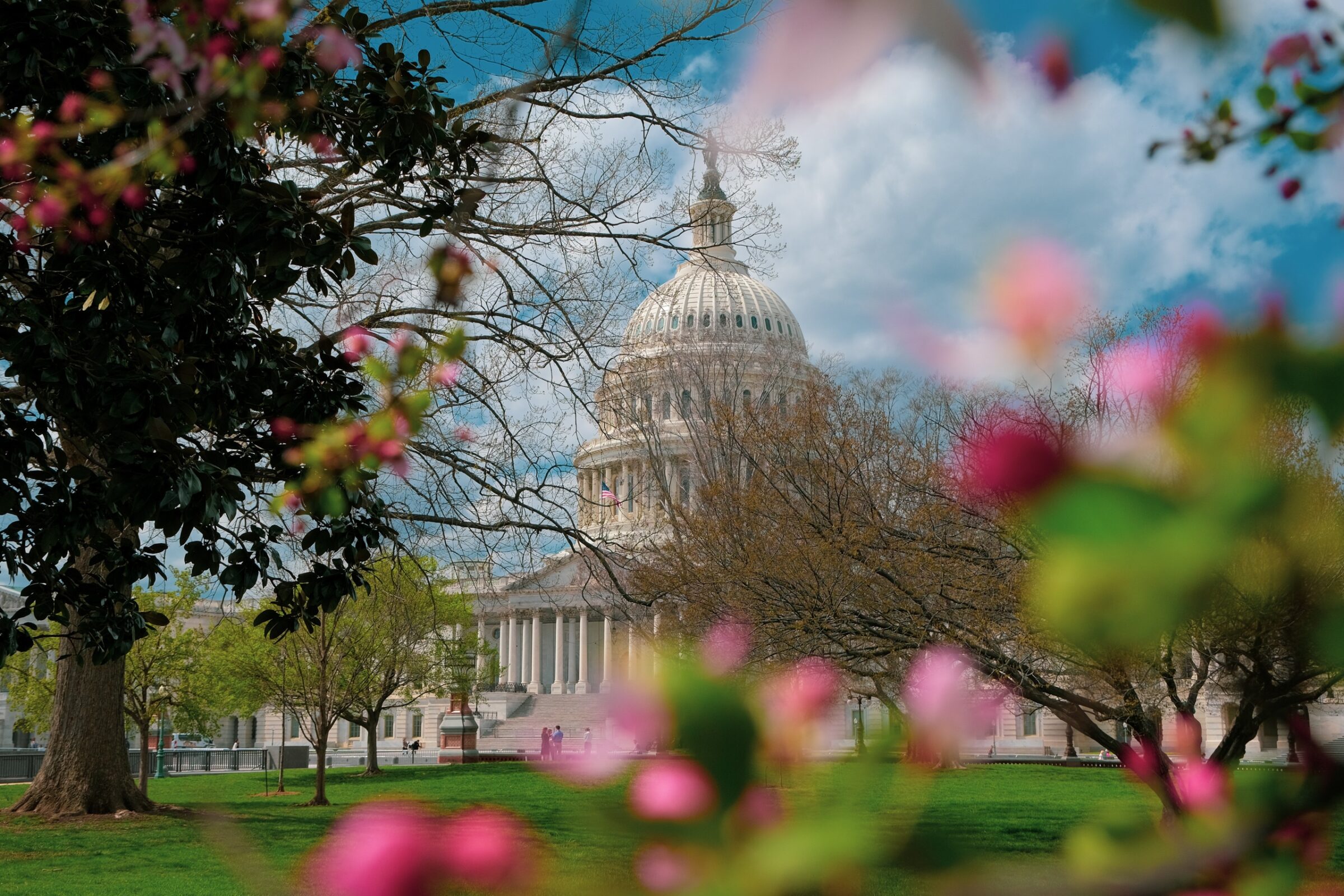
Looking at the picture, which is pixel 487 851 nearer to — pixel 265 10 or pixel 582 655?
pixel 265 10

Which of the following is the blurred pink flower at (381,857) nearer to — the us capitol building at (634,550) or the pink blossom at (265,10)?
the us capitol building at (634,550)

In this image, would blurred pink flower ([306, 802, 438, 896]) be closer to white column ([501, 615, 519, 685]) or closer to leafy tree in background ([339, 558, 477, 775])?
leafy tree in background ([339, 558, 477, 775])

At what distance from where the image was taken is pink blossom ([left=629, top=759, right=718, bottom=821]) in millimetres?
418

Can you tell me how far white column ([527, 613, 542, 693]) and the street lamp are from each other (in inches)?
1459

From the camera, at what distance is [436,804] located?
0.71 m

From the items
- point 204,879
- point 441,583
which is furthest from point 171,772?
point 204,879

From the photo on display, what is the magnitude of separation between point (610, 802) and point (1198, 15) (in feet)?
1.16

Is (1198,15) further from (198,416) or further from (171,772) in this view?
(171,772)

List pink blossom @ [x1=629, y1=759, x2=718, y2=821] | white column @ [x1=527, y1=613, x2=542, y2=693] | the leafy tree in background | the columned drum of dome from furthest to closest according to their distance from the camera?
white column @ [x1=527, y1=613, x2=542, y2=693] < the leafy tree in background < the columned drum of dome < pink blossom @ [x1=629, y1=759, x2=718, y2=821]

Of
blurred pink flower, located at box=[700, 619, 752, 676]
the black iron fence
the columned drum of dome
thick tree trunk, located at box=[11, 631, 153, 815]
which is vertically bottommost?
the black iron fence

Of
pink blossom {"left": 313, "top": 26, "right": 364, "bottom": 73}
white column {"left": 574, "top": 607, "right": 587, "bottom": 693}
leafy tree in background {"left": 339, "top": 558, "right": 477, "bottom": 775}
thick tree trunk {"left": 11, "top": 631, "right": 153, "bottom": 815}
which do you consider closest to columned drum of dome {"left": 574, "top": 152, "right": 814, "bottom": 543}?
pink blossom {"left": 313, "top": 26, "right": 364, "bottom": 73}

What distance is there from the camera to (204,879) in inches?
475

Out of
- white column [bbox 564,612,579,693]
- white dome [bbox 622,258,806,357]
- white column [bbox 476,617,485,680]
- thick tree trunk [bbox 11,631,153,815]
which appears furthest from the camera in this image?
white column [bbox 564,612,579,693]

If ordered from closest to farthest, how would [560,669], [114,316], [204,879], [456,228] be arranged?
1. [114,316]
2. [204,879]
3. [456,228]
4. [560,669]
